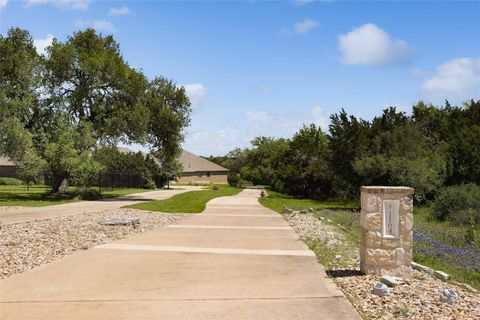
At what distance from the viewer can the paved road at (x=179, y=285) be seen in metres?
5.98

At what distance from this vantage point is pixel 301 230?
14844 millimetres

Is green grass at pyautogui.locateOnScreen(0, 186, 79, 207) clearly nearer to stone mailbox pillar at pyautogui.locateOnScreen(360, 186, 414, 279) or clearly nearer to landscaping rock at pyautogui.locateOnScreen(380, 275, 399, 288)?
stone mailbox pillar at pyautogui.locateOnScreen(360, 186, 414, 279)

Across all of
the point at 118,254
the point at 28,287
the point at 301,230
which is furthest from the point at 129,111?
the point at 28,287

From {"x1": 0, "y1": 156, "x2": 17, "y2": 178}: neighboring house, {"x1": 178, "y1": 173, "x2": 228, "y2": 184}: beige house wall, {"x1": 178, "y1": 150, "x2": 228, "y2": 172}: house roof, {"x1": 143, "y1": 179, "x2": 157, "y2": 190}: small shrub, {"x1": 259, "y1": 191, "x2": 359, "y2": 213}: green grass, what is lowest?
{"x1": 259, "y1": 191, "x2": 359, "y2": 213}: green grass

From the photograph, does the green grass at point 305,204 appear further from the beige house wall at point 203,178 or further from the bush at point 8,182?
the beige house wall at point 203,178

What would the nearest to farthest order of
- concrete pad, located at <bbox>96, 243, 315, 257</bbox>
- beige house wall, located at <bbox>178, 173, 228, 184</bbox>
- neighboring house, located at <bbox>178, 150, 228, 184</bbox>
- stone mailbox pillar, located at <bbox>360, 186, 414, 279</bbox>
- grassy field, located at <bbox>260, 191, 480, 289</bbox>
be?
1. stone mailbox pillar, located at <bbox>360, 186, 414, 279</bbox>
2. grassy field, located at <bbox>260, 191, 480, 289</bbox>
3. concrete pad, located at <bbox>96, 243, 315, 257</bbox>
4. beige house wall, located at <bbox>178, 173, 228, 184</bbox>
5. neighboring house, located at <bbox>178, 150, 228, 184</bbox>

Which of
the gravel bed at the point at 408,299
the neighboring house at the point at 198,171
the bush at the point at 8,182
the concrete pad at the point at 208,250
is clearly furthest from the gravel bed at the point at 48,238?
the neighboring house at the point at 198,171

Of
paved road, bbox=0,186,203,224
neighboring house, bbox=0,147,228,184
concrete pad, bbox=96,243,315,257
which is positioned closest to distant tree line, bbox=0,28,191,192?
paved road, bbox=0,186,203,224

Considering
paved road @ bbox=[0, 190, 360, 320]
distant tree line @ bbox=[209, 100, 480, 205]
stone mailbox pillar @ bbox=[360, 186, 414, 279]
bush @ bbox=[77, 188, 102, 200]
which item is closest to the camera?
paved road @ bbox=[0, 190, 360, 320]

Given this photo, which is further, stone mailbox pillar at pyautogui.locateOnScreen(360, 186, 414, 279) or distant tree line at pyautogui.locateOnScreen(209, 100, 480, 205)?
distant tree line at pyautogui.locateOnScreen(209, 100, 480, 205)

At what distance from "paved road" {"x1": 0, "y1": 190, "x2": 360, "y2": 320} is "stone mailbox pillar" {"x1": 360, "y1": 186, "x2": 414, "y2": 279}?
3.27ft

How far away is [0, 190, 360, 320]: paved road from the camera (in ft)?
19.6

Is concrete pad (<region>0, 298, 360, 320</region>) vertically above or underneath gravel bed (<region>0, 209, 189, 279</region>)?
underneath

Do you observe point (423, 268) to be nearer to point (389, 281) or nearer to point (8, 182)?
point (389, 281)
